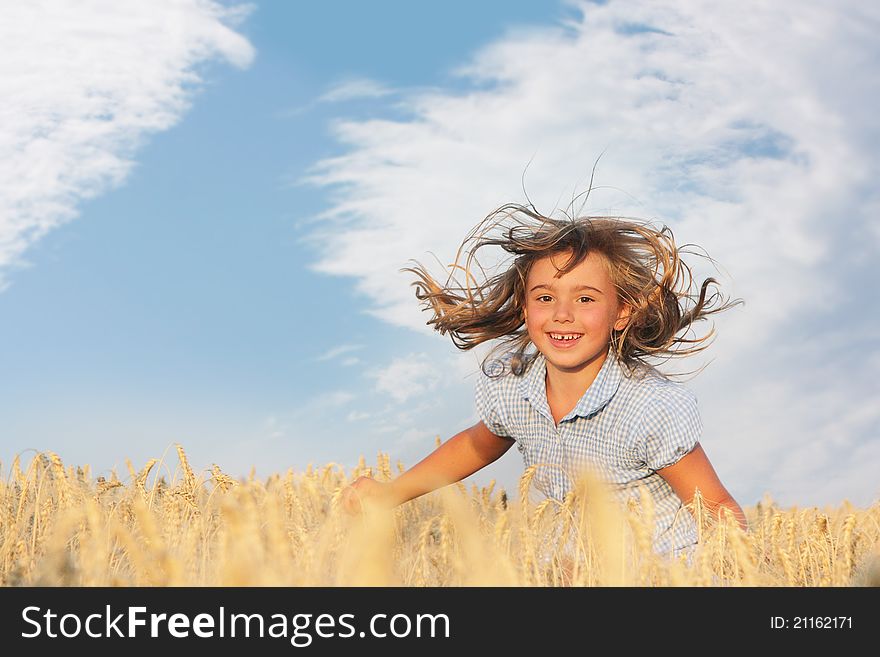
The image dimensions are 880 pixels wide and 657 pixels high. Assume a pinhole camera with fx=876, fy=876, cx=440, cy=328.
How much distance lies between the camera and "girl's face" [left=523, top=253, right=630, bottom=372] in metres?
3.77

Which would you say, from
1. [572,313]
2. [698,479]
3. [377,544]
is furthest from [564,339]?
[377,544]

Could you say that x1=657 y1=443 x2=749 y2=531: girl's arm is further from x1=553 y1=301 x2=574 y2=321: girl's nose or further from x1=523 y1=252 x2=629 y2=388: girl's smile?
x1=553 y1=301 x2=574 y2=321: girl's nose

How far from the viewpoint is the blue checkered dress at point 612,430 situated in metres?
3.60

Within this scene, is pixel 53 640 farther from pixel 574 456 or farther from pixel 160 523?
pixel 574 456

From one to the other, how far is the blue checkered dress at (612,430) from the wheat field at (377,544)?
0.95 feet

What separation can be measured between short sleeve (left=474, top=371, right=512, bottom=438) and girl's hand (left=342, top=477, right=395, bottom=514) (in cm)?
58

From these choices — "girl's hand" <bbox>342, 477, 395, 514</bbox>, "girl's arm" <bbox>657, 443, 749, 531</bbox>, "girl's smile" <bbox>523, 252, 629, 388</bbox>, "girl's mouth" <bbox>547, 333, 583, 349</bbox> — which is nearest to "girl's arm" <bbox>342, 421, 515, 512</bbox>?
"girl's hand" <bbox>342, 477, 395, 514</bbox>

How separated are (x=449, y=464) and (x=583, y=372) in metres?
0.78

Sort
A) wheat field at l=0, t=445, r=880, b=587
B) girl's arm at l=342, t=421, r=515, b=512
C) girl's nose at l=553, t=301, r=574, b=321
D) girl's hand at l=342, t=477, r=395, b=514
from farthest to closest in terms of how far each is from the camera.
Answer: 1. girl's arm at l=342, t=421, r=515, b=512
2. girl's nose at l=553, t=301, r=574, b=321
3. girl's hand at l=342, t=477, r=395, b=514
4. wheat field at l=0, t=445, r=880, b=587

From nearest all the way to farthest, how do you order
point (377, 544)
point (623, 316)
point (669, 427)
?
point (377, 544), point (669, 427), point (623, 316)

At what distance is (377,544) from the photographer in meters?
1.60

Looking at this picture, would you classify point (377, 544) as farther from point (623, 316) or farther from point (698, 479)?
point (623, 316)

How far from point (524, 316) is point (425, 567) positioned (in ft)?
6.01

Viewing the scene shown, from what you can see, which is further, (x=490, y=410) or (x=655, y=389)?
(x=490, y=410)
